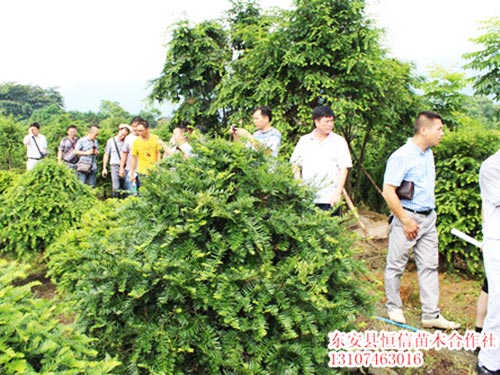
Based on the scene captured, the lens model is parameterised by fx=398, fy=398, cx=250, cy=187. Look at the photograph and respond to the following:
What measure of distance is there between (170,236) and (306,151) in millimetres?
2629

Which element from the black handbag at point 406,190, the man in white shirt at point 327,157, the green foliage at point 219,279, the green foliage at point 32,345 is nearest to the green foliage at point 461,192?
the black handbag at point 406,190

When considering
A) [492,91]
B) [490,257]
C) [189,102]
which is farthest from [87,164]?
[492,91]

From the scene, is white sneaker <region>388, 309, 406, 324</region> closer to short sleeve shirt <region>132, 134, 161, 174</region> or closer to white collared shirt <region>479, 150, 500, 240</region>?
white collared shirt <region>479, 150, 500, 240</region>

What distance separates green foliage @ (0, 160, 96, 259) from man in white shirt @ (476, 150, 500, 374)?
4.36 meters

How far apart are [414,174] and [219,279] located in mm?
2486

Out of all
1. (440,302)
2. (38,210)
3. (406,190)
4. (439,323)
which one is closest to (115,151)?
(38,210)

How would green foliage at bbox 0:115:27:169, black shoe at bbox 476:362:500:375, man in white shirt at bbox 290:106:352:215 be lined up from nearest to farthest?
black shoe at bbox 476:362:500:375 < man in white shirt at bbox 290:106:352:215 < green foliage at bbox 0:115:27:169

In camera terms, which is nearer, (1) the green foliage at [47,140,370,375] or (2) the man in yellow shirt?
(1) the green foliage at [47,140,370,375]

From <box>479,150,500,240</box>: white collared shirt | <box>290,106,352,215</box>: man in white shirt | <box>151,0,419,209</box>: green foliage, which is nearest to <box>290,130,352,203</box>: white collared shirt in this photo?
<box>290,106,352,215</box>: man in white shirt

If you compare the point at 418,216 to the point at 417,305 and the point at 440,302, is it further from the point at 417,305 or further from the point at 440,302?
the point at 440,302

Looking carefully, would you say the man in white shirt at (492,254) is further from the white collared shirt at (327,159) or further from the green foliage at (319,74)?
the green foliage at (319,74)

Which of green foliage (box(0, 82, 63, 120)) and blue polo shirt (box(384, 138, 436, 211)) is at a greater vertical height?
green foliage (box(0, 82, 63, 120))

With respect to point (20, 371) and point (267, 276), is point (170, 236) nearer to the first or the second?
point (267, 276)

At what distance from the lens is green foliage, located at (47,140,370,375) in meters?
1.93
